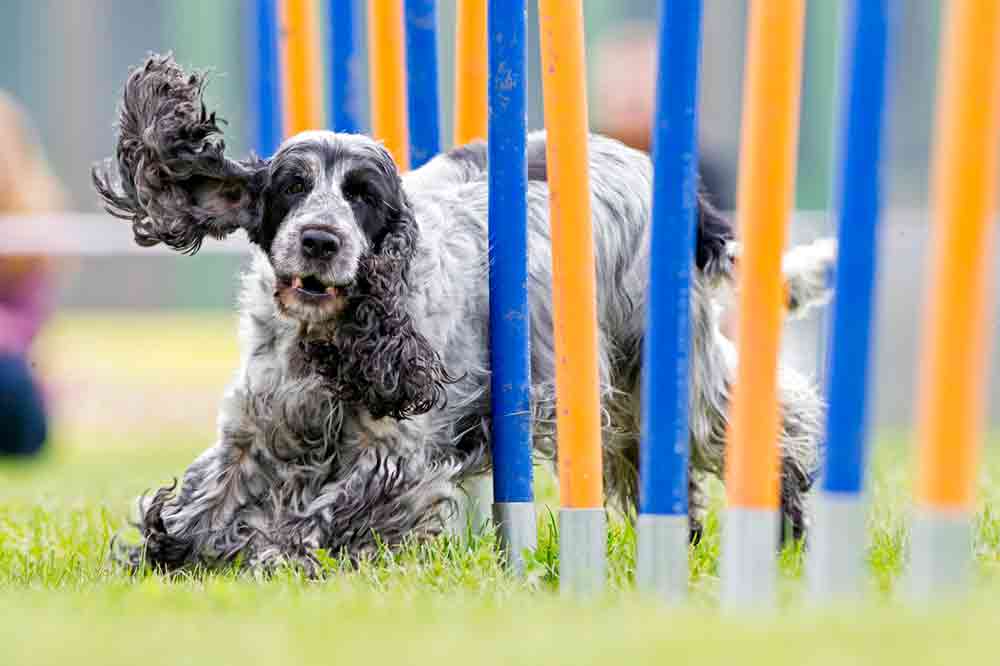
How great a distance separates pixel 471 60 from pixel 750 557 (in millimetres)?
2015

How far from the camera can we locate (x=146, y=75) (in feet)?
13.0

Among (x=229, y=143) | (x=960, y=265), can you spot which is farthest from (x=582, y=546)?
(x=229, y=143)

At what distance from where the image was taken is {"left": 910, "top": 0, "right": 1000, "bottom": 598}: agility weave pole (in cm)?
226

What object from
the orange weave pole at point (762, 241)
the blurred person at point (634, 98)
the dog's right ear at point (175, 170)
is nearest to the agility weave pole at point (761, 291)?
the orange weave pole at point (762, 241)

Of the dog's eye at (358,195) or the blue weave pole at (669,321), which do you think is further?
the dog's eye at (358,195)

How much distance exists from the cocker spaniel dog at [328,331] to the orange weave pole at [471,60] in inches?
12.8

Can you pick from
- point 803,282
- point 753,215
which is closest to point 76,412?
point 803,282

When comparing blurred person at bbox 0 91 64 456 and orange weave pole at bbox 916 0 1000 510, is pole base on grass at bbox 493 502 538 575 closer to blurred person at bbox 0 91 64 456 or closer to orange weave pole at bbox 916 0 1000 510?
orange weave pole at bbox 916 0 1000 510

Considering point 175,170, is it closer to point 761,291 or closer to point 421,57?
point 421,57

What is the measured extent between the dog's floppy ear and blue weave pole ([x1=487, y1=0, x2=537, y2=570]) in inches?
25.1

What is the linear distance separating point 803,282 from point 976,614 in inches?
106

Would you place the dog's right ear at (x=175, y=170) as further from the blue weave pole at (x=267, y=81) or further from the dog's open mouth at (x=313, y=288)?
the blue weave pole at (x=267, y=81)

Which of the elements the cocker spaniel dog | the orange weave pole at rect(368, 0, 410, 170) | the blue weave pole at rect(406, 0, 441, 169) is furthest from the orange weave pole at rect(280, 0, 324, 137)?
the cocker spaniel dog

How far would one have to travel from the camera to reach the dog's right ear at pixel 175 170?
13.0ft
